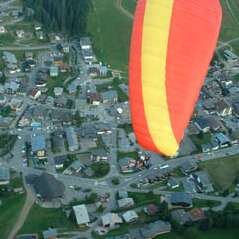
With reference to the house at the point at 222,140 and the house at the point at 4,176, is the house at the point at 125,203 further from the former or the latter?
the house at the point at 222,140

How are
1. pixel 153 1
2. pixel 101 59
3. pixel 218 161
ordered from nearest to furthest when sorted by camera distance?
pixel 153 1
pixel 218 161
pixel 101 59

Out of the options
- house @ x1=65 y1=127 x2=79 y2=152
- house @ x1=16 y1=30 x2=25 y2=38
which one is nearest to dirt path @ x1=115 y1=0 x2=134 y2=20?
house @ x1=16 y1=30 x2=25 y2=38

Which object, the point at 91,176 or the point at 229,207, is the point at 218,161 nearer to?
the point at 229,207

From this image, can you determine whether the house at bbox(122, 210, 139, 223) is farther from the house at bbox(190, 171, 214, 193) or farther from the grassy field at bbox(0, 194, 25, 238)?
the grassy field at bbox(0, 194, 25, 238)

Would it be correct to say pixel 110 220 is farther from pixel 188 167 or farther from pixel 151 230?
pixel 188 167

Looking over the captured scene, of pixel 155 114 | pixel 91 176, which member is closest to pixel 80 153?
pixel 91 176
